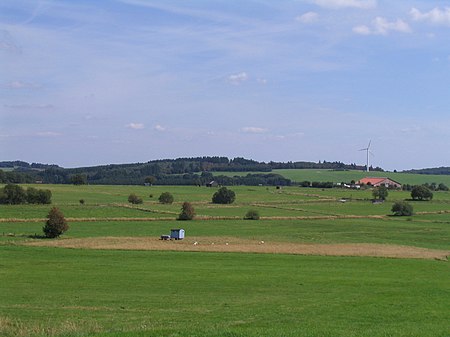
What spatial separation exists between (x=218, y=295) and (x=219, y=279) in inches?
244

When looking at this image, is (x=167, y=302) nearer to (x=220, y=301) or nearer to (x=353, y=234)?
(x=220, y=301)

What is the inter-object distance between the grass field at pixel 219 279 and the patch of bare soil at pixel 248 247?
0.17 meters

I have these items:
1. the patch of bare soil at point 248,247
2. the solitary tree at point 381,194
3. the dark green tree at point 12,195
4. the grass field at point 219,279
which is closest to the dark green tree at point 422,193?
the solitary tree at point 381,194

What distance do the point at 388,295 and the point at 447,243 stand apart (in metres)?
41.5

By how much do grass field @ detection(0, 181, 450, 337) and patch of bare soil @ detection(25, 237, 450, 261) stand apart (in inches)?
6.9

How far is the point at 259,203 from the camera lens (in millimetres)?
129625

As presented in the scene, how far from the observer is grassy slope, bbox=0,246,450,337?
21.8 metres

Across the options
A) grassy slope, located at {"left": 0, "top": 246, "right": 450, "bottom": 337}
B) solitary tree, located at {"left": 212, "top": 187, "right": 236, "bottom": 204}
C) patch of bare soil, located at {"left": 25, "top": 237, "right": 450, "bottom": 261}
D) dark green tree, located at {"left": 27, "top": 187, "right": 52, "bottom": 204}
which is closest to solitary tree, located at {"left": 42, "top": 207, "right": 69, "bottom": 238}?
patch of bare soil, located at {"left": 25, "top": 237, "right": 450, "bottom": 261}

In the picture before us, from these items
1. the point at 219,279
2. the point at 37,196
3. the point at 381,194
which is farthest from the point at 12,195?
the point at 381,194

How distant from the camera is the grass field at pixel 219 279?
22844 millimetres

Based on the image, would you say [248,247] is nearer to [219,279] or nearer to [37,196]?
[219,279]

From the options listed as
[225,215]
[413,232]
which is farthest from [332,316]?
[225,215]

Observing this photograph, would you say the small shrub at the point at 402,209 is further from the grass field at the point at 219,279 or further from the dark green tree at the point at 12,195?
the dark green tree at the point at 12,195

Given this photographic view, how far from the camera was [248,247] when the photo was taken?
6019 centimetres
